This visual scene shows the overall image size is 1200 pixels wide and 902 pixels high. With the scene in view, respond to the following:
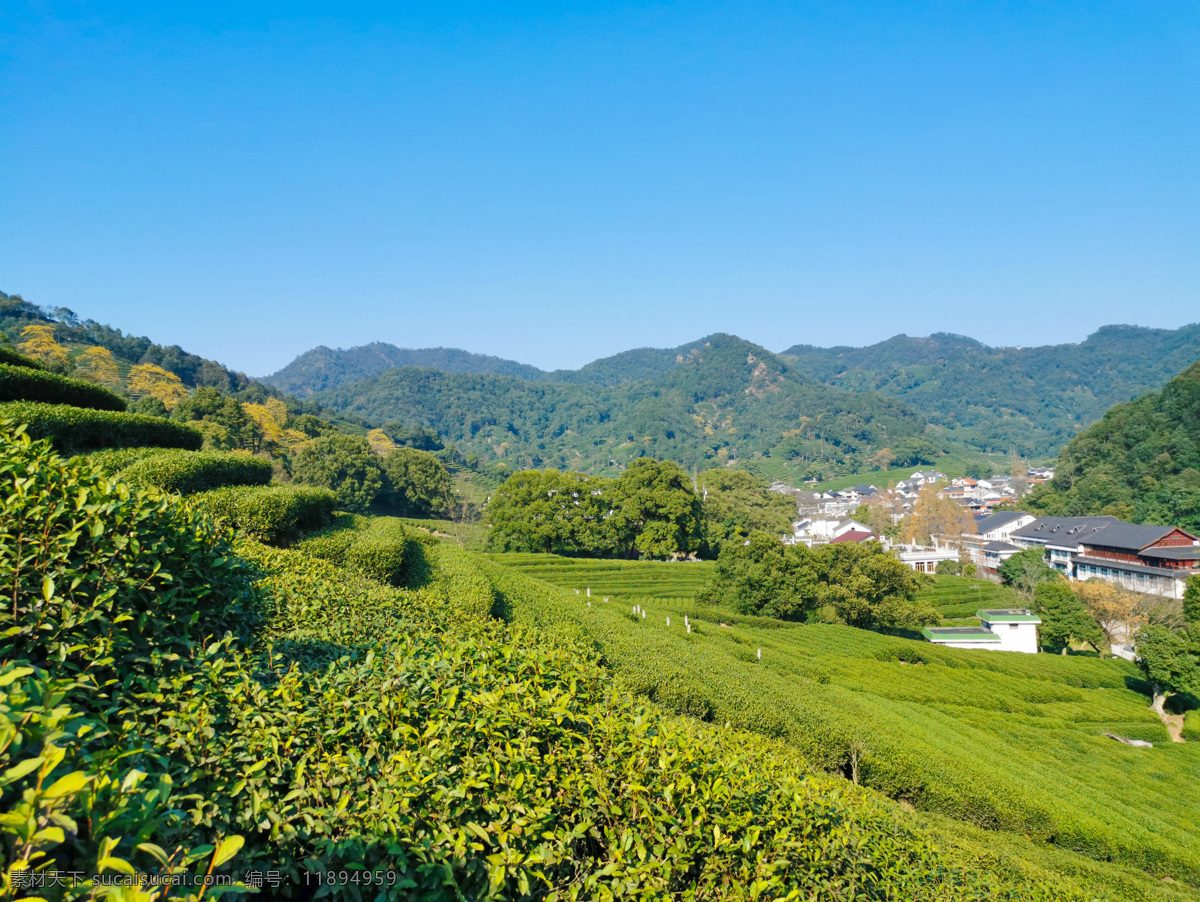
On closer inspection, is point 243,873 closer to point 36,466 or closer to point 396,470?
point 36,466

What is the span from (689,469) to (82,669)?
15575 centimetres

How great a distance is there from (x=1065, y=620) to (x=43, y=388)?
45.0m

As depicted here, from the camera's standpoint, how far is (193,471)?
10.1 m

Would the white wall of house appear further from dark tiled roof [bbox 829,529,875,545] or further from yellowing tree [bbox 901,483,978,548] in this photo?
yellowing tree [bbox 901,483,978,548]

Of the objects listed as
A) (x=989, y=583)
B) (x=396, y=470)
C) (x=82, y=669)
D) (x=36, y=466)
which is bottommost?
(x=989, y=583)

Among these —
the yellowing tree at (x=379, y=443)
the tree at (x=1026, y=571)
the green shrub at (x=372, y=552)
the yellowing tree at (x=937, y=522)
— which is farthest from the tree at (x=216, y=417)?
the yellowing tree at (x=937, y=522)

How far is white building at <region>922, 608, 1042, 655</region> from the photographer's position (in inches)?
1239

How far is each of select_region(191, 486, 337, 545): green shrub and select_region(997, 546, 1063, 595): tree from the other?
49079 millimetres

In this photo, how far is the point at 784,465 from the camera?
152875 mm

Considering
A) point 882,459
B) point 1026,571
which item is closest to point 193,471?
point 1026,571

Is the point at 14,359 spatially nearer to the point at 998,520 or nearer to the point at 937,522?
the point at 937,522

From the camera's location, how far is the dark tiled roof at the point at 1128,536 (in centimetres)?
4288

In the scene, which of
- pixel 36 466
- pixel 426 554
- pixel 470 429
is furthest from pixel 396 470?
pixel 470 429

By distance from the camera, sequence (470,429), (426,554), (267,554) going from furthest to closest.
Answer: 1. (470,429)
2. (426,554)
3. (267,554)
